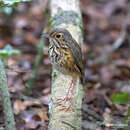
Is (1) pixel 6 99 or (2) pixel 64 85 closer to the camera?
(1) pixel 6 99

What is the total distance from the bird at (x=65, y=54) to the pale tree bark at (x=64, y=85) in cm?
11

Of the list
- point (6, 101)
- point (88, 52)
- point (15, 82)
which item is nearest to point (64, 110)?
point (6, 101)

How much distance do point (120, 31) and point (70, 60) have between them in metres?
5.66

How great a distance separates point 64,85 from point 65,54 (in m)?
0.42

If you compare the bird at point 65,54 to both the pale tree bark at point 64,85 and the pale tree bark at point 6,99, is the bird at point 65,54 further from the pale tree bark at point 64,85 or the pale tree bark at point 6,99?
the pale tree bark at point 6,99

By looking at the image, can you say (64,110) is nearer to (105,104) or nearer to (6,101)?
(6,101)

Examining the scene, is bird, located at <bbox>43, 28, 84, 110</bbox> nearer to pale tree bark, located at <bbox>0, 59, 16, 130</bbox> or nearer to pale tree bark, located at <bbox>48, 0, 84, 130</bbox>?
pale tree bark, located at <bbox>48, 0, 84, 130</bbox>

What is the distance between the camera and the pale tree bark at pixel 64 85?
388 centimetres

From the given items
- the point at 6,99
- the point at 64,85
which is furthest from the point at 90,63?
the point at 6,99

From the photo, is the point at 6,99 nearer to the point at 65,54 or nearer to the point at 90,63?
the point at 65,54

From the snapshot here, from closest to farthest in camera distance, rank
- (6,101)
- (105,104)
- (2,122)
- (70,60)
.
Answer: (6,101) < (70,60) < (2,122) < (105,104)

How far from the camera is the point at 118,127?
466cm

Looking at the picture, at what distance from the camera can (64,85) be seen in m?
4.62

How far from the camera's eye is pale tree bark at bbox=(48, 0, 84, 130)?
3.88 meters
